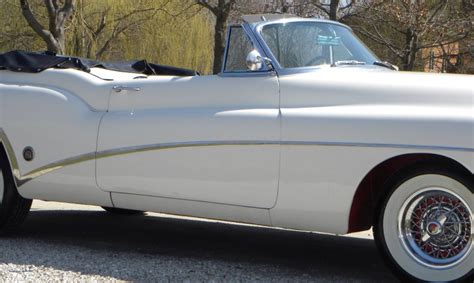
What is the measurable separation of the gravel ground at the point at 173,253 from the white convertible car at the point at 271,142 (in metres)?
0.39

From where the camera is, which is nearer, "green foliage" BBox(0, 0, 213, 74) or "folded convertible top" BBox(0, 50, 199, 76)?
"folded convertible top" BBox(0, 50, 199, 76)

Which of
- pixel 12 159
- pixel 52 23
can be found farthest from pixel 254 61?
pixel 52 23

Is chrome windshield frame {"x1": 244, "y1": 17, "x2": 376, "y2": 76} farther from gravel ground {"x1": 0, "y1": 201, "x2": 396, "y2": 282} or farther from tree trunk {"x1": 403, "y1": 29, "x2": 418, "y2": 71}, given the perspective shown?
tree trunk {"x1": 403, "y1": 29, "x2": 418, "y2": 71}

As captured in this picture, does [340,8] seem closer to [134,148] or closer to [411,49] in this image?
[411,49]

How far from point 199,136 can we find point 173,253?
1.12m

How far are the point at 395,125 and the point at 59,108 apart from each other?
2.74m

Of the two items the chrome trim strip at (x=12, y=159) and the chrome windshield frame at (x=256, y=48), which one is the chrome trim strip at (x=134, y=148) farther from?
the chrome windshield frame at (x=256, y=48)

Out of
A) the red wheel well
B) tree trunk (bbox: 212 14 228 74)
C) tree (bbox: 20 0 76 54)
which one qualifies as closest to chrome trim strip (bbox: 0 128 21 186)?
the red wheel well

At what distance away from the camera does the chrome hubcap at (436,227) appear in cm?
440

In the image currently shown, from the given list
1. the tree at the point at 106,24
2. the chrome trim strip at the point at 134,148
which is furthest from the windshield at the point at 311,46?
the tree at the point at 106,24

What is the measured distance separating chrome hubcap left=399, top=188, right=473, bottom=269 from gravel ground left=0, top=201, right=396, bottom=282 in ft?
1.75

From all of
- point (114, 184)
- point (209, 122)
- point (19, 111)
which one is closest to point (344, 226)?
point (209, 122)

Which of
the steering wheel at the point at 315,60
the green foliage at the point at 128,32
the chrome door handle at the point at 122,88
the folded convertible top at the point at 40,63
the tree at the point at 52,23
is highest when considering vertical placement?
the steering wheel at the point at 315,60

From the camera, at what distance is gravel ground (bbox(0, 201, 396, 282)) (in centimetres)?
495
